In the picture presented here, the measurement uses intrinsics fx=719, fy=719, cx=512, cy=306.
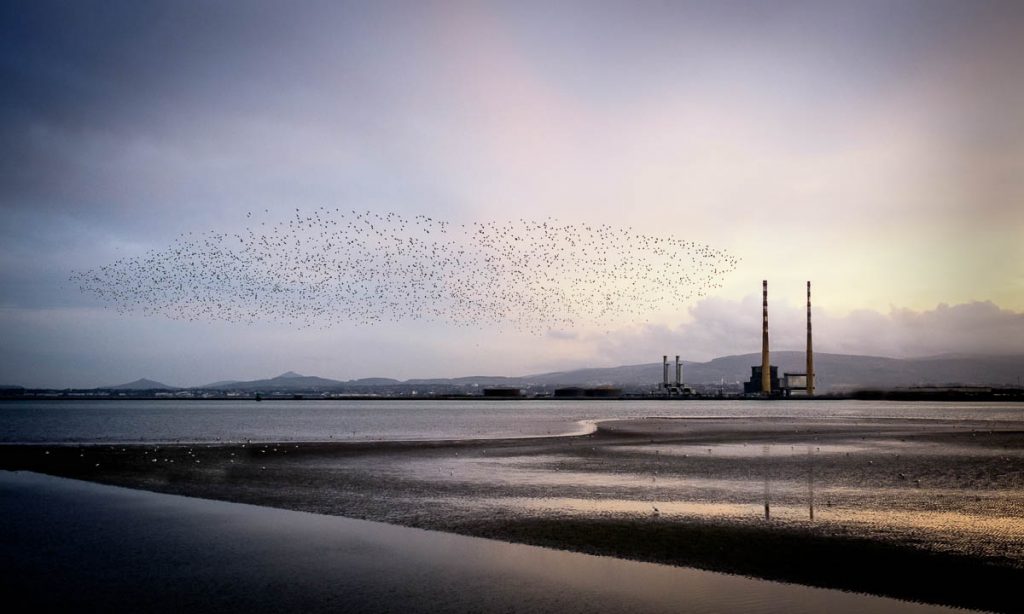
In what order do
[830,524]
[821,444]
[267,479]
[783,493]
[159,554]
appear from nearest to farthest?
[159,554]
[830,524]
[783,493]
[267,479]
[821,444]

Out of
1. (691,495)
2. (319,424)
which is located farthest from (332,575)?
(319,424)

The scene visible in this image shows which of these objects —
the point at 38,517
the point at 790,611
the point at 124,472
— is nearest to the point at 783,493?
the point at 790,611

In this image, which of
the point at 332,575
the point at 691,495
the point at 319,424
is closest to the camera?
the point at 332,575

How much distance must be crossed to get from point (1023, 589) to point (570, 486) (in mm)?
14349

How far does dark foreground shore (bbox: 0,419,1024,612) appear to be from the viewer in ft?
44.1

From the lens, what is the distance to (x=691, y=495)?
2197 cm

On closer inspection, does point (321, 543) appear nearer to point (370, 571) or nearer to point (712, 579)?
point (370, 571)

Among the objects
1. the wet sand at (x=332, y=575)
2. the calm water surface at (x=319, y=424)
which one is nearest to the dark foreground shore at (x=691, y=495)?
the wet sand at (x=332, y=575)

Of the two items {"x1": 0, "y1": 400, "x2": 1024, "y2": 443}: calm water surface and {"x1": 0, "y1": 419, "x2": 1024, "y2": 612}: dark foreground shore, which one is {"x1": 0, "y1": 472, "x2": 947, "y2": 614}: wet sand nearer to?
{"x1": 0, "y1": 419, "x2": 1024, "y2": 612}: dark foreground shore

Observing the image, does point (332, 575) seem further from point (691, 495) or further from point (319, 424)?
point (319, 424)

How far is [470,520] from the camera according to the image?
18234 mm

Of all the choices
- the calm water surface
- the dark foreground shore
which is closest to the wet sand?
the dark foreground shore

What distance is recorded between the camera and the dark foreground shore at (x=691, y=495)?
1343 centimetres

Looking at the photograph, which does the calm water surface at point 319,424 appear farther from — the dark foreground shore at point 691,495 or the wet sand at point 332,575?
the wet sand at point 332,575
